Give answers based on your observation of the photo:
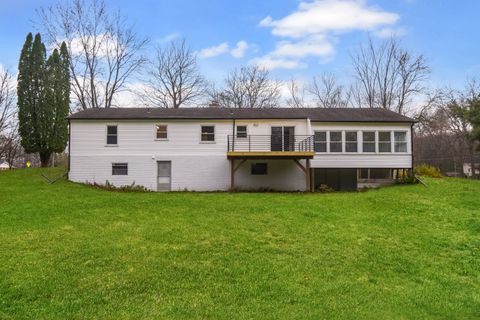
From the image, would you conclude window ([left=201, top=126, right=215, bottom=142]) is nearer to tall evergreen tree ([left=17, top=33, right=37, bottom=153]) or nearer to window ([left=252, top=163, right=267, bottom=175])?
window ([left=252, top=163, right=267, bottom=175])

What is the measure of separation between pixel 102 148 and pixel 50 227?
37.1 ft

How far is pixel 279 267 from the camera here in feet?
27.4

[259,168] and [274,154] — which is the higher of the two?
[274,154]

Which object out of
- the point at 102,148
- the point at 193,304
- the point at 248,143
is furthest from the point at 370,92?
the point at 193,304

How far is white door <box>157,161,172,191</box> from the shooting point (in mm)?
22016

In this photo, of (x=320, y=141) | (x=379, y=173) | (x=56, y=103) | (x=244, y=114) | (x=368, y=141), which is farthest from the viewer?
(x=56, y=103)

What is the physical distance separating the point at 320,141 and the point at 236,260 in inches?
606

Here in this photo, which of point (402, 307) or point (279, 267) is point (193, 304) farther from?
point (402, 307)

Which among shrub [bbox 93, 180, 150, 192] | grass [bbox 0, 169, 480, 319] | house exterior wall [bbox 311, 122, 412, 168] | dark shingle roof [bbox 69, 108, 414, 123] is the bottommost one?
grass [bbox 0, 169, 480, 319]

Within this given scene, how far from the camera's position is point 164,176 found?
22125 mm

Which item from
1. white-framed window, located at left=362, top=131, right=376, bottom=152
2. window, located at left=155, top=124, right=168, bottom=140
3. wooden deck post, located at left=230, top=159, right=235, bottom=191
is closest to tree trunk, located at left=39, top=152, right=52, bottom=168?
window, located at left=155, top=124, right=168, bottom=140

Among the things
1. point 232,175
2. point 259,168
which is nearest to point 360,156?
point 259,168

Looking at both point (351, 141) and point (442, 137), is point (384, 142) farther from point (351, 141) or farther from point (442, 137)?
point (442, 137)

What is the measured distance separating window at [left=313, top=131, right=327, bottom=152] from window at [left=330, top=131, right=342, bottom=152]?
1.38 ft
